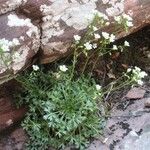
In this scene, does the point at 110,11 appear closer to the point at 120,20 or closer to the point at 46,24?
the point at 120,20

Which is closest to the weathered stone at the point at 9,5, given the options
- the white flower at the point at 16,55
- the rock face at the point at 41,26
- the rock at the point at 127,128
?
the rock face at the point at 41,26

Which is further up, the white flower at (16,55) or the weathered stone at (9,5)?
the weathered stone at (9,5)

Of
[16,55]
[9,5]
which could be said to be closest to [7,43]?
[16,55]

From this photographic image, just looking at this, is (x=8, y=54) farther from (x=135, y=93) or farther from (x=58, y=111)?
(x=135, y=93)

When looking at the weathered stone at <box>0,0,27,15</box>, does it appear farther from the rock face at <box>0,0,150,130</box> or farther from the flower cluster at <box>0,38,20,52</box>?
the flower cluster at <box>0,38,20,52</box>

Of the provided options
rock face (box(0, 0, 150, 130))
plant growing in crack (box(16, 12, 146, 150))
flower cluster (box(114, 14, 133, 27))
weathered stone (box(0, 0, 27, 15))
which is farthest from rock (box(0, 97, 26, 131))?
flower cluster (box(114, 14, 133, 27))

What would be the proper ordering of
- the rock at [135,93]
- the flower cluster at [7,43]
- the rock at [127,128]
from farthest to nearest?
the rock at [135,93]
the rock at [127,128]
the flower cluster at [7,43]

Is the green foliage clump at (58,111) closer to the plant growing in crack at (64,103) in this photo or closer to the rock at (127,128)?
the plant growing in crack at (64,103)
